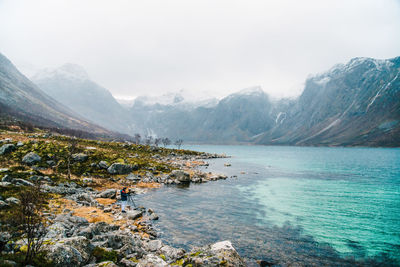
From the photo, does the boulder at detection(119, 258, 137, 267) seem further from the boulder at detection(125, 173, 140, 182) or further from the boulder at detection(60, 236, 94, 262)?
the boulder at detection(125, 173, 140, 182)

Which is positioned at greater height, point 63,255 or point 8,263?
point 8,263

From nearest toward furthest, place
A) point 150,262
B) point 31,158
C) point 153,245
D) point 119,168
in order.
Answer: point 150,262 → point 153,245 → point 31,158 → point 119,168

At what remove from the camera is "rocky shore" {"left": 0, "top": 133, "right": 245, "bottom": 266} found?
13.3m

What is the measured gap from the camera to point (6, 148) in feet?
159

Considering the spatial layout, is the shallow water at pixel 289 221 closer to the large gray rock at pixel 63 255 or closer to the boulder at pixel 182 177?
the boulder at pixel 182 177

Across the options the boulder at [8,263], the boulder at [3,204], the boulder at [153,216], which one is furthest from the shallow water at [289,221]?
the boulder at [3,204]

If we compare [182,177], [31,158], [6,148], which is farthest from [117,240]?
[6,148]

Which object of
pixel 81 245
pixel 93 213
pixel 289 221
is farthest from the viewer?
pixel 289 221

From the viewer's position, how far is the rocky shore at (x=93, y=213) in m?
13.3

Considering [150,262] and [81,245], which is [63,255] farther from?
[150,262]

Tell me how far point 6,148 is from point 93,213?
37.7 metres

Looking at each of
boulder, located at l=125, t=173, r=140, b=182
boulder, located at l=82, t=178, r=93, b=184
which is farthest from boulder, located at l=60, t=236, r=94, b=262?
boulder, located at l=125, t=173, r=140, b=182

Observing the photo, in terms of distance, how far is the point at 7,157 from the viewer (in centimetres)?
4562

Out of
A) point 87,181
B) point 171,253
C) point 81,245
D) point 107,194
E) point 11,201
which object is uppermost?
point 81,245
